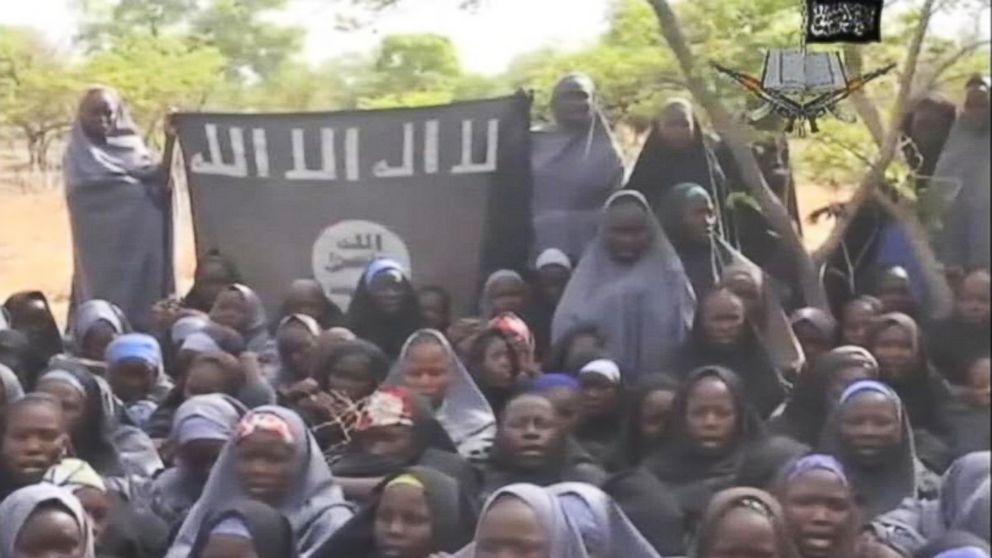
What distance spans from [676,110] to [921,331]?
450 millimetres

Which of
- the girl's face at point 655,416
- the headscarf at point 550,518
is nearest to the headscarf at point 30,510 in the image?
the headscarf at point 550,518

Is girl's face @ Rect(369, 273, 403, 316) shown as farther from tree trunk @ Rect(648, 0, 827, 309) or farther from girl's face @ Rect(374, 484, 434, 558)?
tree trunk @ Rect(648, 0, 827, 309)

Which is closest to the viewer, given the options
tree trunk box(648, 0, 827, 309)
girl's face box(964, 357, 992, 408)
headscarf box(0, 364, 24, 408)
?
girl's face box(964, 357, 992, 408)

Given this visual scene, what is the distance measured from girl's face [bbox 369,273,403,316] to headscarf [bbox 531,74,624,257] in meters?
0.22

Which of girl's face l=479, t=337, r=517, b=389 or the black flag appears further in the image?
girl's face l=479, t=337, r=517, b=389

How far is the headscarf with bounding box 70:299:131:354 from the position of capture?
2.93 m

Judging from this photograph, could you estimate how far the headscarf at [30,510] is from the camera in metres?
2.66

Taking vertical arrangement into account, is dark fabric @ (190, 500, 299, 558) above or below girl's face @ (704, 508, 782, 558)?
below

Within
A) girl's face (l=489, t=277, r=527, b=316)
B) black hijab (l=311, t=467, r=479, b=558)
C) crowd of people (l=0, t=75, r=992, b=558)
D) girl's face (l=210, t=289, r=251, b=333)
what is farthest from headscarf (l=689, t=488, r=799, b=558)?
girl's face (l=210, t=289, r=251, b=333)

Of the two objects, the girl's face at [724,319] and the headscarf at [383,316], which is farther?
the headscarf at [383,316]

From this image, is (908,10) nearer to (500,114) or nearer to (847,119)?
(847,119)

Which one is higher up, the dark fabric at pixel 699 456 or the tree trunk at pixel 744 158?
the tree trunk at pixel 744 158

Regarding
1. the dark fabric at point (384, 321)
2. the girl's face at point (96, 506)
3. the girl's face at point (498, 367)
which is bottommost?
the girl's face at point (96, 506)

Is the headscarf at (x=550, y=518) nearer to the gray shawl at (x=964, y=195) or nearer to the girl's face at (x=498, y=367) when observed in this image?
the girl's face at (x=498, y=367)
